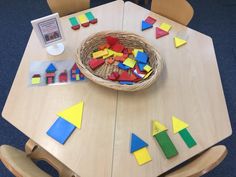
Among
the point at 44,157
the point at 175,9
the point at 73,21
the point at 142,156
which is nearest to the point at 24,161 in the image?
the point at 44,157

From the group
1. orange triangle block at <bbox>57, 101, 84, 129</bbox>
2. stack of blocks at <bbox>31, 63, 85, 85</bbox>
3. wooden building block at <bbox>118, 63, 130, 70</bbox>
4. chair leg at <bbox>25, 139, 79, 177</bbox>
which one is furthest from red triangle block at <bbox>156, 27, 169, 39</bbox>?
chair leg at <bbox>25, 139, 79, 177</bbox>

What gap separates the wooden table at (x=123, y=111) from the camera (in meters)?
0.92

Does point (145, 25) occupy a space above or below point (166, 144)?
above

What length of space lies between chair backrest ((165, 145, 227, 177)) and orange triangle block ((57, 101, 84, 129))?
446mm

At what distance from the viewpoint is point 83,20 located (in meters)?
1.37

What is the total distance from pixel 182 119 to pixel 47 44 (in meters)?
0.73

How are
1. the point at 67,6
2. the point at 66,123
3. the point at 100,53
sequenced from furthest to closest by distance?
the point at 67,6 < the point at 100,53 < the point at 66,123

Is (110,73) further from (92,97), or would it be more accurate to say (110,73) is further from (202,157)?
(202,157)

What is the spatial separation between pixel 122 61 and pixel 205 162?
24.2 inches

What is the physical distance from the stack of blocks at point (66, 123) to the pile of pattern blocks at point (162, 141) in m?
0.25

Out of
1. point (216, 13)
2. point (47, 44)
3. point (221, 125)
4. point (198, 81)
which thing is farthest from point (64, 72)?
point (216, 13)

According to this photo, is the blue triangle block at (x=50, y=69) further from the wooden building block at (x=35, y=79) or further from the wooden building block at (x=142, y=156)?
the wooden building block at (x=142, y=156)

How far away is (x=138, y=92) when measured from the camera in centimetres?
110

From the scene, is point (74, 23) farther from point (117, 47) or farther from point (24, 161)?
point (24, 161)
